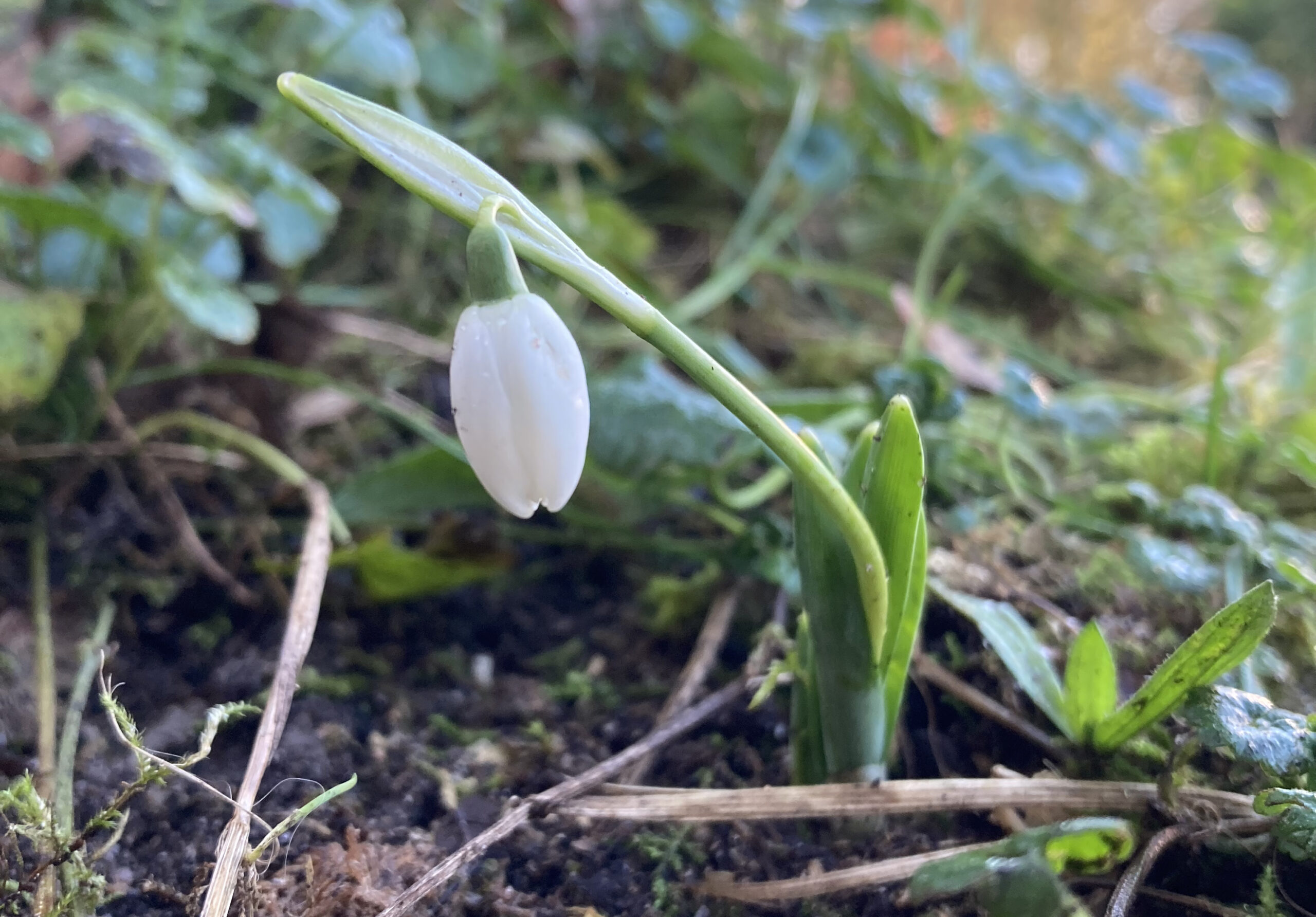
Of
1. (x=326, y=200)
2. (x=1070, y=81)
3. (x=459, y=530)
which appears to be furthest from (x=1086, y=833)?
(x=1070, y=81)

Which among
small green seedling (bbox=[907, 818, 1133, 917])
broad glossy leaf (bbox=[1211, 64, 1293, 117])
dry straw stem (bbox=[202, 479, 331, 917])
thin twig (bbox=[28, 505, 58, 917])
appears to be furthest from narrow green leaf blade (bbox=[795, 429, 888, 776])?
broad glossy leaf (bbox=[1211, 64, 1293, 117])

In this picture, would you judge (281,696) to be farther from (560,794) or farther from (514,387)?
(514,387)

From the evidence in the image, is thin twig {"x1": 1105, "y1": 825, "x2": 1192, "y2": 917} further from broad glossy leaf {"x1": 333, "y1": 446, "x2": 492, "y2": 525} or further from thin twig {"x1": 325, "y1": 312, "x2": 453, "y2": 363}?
thin twig {"x1": 325, "y1": 312, "x2": 453, "y2": 363}

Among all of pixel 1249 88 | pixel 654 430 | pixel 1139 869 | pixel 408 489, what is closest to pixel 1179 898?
pixel 1139 869

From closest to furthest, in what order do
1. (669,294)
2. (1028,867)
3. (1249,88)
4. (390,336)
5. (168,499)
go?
(1028,867), (168,499), (390,336), (669,294), (1249,88)

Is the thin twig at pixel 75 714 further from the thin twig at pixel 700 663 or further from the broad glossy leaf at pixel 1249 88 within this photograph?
the broad glossy leaf at pixel 1249 88

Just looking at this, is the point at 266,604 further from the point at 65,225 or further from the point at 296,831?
the point at 65,225
